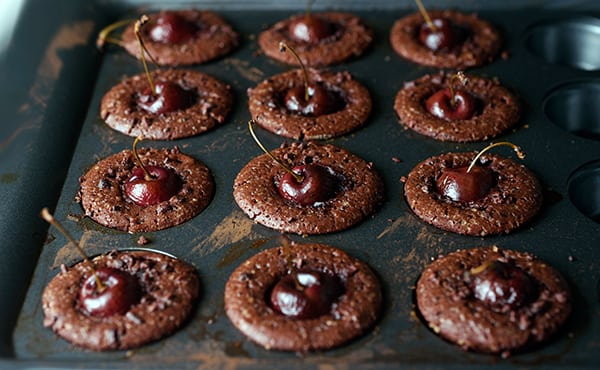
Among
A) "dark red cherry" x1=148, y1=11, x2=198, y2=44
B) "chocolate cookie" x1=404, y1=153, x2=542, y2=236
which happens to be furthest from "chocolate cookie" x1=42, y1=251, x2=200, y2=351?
"dark red cherry" x1=148, y1=11, x2=198, y2=44

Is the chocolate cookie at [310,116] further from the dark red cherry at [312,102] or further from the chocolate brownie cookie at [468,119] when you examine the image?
the chocolate brownie cookie at [468,119]

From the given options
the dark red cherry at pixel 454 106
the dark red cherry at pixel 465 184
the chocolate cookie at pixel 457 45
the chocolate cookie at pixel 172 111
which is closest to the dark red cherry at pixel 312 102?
the chocolate cookie at pixel 172 111

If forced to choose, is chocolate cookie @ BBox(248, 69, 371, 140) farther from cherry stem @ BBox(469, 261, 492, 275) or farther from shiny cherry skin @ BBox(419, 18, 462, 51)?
Answer: cherry stem @ BBox(469, 261, 492, 275)

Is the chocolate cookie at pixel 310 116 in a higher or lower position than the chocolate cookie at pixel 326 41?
lower

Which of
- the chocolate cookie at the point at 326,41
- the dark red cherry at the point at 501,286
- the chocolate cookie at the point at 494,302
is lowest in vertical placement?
the chocolate cookie at the point at 494,302

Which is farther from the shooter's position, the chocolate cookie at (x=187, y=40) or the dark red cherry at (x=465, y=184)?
the chocolate cookie at (x=187, y=40)

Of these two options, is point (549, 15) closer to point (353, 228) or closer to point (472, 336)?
point (353, 228)
